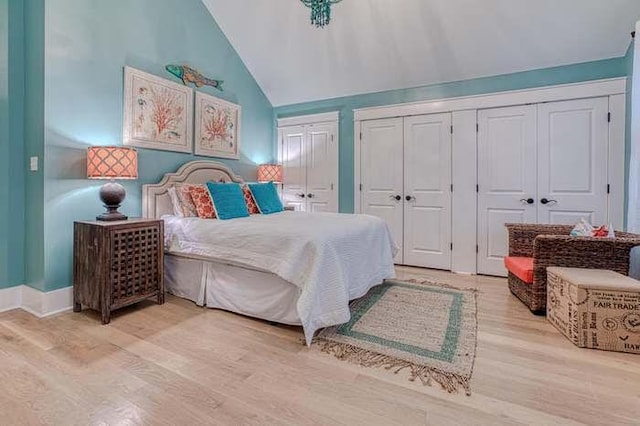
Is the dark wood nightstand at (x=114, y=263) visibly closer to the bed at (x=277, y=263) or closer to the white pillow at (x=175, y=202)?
the bed at (x=277, y=263)

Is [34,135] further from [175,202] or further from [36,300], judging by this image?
[36,300]

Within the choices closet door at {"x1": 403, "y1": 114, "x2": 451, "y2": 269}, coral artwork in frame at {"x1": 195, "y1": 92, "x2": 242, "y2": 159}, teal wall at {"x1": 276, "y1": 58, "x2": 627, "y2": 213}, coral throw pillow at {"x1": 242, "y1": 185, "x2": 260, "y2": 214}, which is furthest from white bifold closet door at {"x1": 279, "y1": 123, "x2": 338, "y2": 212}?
coral throw pillow at {"x1": 242, "y1": 185, "x2": 260, "y2": 214}

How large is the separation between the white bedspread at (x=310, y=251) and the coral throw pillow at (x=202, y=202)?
21cm

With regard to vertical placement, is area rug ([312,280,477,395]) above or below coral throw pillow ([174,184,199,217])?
below

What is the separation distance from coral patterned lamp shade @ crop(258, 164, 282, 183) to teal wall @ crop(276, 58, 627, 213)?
0.95 meters

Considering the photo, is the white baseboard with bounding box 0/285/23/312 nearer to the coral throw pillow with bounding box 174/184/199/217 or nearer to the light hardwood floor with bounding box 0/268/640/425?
the light hardwood floor with bounding box 0/268/640/425

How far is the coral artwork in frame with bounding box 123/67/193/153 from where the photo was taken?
316cm

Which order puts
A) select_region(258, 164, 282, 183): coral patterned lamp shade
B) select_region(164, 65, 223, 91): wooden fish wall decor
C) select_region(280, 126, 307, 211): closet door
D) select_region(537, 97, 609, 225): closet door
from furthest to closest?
select_region(280, 126, 307, 211): closet door
select_region(258, 164, 282, 183): coral patterned lamp shade
select_region(164, 65, 223, 91): wooden fish wall decor
select_region(537, 97, 609, 225): closet door

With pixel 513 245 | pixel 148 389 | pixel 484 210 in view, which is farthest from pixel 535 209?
pixel 148 389

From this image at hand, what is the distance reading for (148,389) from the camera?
5.37 feet

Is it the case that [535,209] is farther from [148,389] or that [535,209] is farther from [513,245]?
[148,389]

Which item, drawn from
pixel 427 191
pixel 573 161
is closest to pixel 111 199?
pixel 427 191

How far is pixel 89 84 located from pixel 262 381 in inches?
114

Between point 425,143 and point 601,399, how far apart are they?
323 centimetres
